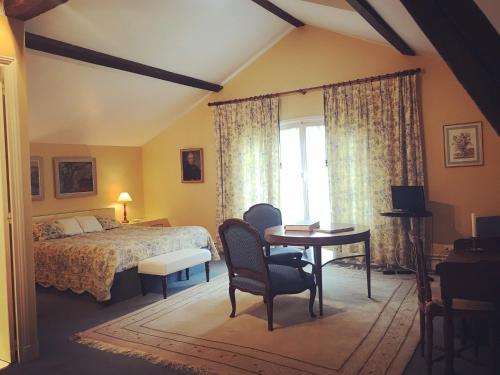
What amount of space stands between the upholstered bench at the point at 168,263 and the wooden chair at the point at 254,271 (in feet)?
3.37

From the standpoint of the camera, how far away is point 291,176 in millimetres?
6398

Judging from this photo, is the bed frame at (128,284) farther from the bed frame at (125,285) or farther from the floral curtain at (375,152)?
the floral curtain at (375,152)

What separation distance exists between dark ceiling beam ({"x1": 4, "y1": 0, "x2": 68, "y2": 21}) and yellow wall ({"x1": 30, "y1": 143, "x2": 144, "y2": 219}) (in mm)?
3313

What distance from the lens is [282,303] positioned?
4.12m

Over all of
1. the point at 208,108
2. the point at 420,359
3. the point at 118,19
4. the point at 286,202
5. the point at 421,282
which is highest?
the point at 118,19

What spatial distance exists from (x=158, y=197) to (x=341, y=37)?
4293mm

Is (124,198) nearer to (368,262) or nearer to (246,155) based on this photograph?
(246,155)

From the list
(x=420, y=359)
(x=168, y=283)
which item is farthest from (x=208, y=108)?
(x=420, y=359)

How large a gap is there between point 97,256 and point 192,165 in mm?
3107

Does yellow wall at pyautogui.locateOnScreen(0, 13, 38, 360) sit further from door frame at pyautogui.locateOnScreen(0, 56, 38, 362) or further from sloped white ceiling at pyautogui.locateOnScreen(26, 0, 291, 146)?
sloped white ceiling at pyautogui.locateOnScreen(26, 0, 291, 146)

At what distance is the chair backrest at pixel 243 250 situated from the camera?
11.3 feet

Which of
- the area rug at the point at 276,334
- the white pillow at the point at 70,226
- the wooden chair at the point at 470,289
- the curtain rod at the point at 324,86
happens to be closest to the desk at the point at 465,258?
the wooden chair at the point at 470,289

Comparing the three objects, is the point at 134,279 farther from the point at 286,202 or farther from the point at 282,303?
the point at 286,202

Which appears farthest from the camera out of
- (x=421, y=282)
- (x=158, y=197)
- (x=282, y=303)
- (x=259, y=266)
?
(x=158, y=197)
